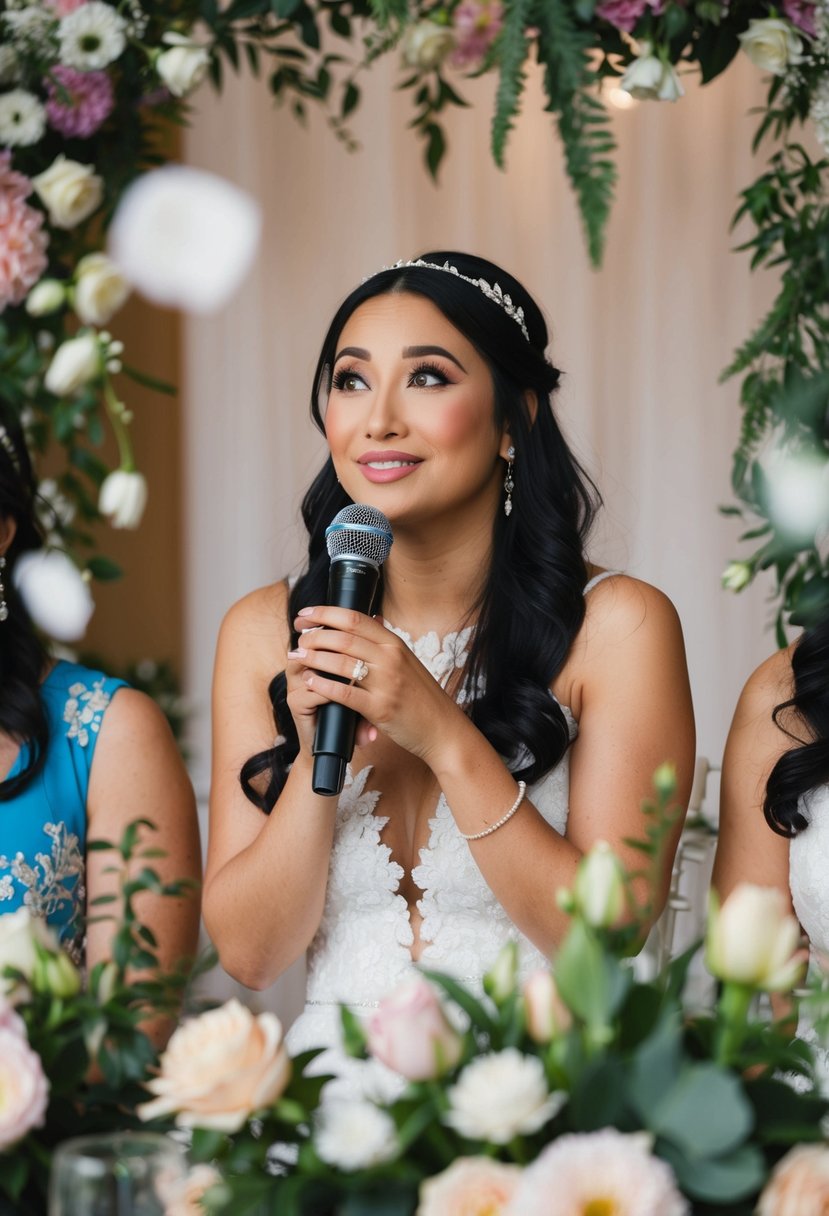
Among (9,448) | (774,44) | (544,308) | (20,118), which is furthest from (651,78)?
(544,308)

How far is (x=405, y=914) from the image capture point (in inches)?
79.0

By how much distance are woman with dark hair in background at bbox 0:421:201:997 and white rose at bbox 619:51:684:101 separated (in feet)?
3.03

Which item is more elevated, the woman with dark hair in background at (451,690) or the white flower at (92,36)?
the white flower at (92,36)

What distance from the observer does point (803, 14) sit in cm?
172

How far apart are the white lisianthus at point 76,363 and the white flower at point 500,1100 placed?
2.95ft

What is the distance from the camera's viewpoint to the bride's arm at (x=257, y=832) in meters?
1.85

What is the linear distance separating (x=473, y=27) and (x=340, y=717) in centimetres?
98

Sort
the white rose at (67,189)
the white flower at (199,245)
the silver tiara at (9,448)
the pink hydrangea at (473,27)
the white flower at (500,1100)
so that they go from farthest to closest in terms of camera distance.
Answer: the white flower at (199,245) < the silver tiara at (9,448) < the pink hydrangea at (473,27) < the white rose at (67,189) < the white flower at (500,1100)

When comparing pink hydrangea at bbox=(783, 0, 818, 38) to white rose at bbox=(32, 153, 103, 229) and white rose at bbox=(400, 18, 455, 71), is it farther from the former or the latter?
white rose at bbox=(32, 153, 103, 229)

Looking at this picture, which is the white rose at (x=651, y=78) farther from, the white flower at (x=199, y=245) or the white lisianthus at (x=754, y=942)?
the white flower at (x=199, y=245)

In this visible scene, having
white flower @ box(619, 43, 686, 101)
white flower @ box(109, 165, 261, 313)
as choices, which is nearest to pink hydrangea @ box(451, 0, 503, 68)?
white flower @ box(619, 43, 686, 101)

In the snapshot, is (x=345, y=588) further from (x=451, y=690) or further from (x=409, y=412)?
(x=451, y=690)

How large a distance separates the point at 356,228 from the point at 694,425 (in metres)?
1.16

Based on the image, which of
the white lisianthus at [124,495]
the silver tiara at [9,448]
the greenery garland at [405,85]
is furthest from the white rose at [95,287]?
the silver tiara at [9,448]
